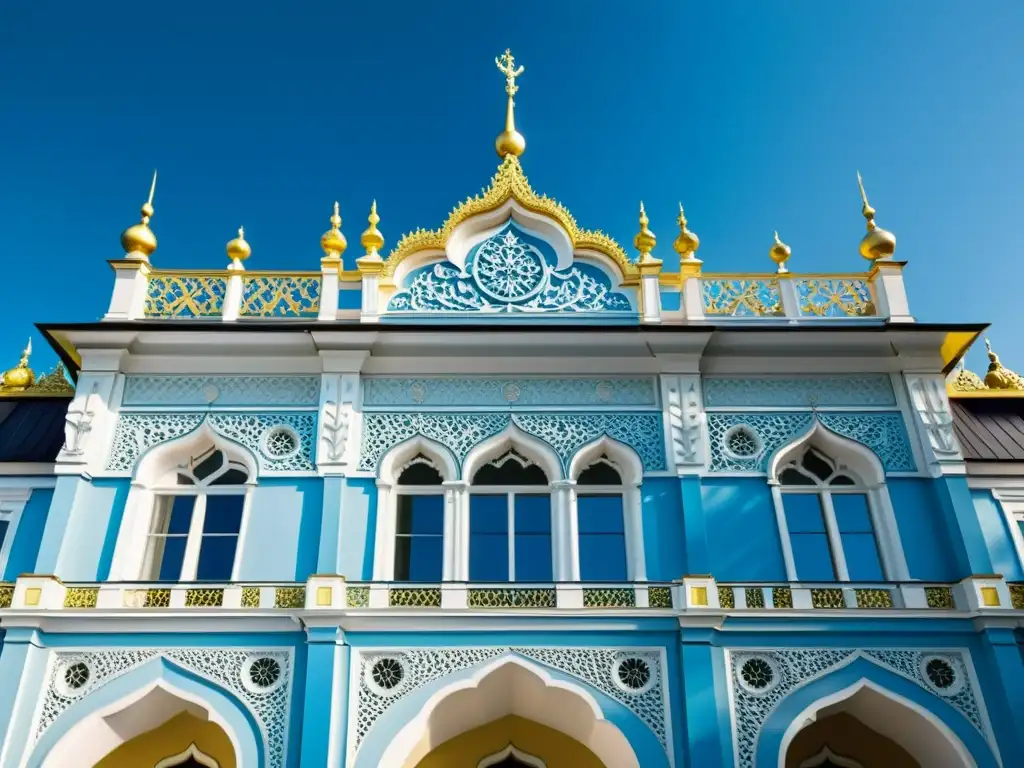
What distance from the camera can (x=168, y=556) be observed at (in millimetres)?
11336

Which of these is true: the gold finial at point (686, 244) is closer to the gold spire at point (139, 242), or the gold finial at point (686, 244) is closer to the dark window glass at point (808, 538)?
the dark window glass at point (808, 538)

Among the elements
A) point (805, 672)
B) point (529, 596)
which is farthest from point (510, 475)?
point (805, 672)

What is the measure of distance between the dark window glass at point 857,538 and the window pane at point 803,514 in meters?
0.21

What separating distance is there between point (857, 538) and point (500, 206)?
6095 millimetres

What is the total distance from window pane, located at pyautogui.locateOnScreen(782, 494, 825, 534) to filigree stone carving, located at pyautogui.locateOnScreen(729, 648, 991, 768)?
60.4 inches

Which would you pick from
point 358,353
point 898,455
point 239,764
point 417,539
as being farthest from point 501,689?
point 898,455

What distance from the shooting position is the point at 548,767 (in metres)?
10.8

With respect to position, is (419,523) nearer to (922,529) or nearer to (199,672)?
(199,672)

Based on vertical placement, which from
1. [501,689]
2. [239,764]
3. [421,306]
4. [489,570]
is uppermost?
[421,306]

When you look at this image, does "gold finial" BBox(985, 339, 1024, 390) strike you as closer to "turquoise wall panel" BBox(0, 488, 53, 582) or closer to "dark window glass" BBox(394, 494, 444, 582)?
"dark window glass" BBox(394, 494, 444, 582)

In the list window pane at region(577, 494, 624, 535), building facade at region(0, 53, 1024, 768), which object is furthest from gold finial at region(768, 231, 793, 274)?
window pane at region(577, 494, 624, 535)

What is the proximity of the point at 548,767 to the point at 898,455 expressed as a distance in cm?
537

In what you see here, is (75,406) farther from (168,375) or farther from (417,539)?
(417,539)

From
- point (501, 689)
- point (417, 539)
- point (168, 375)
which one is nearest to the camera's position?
point (501, 689)
